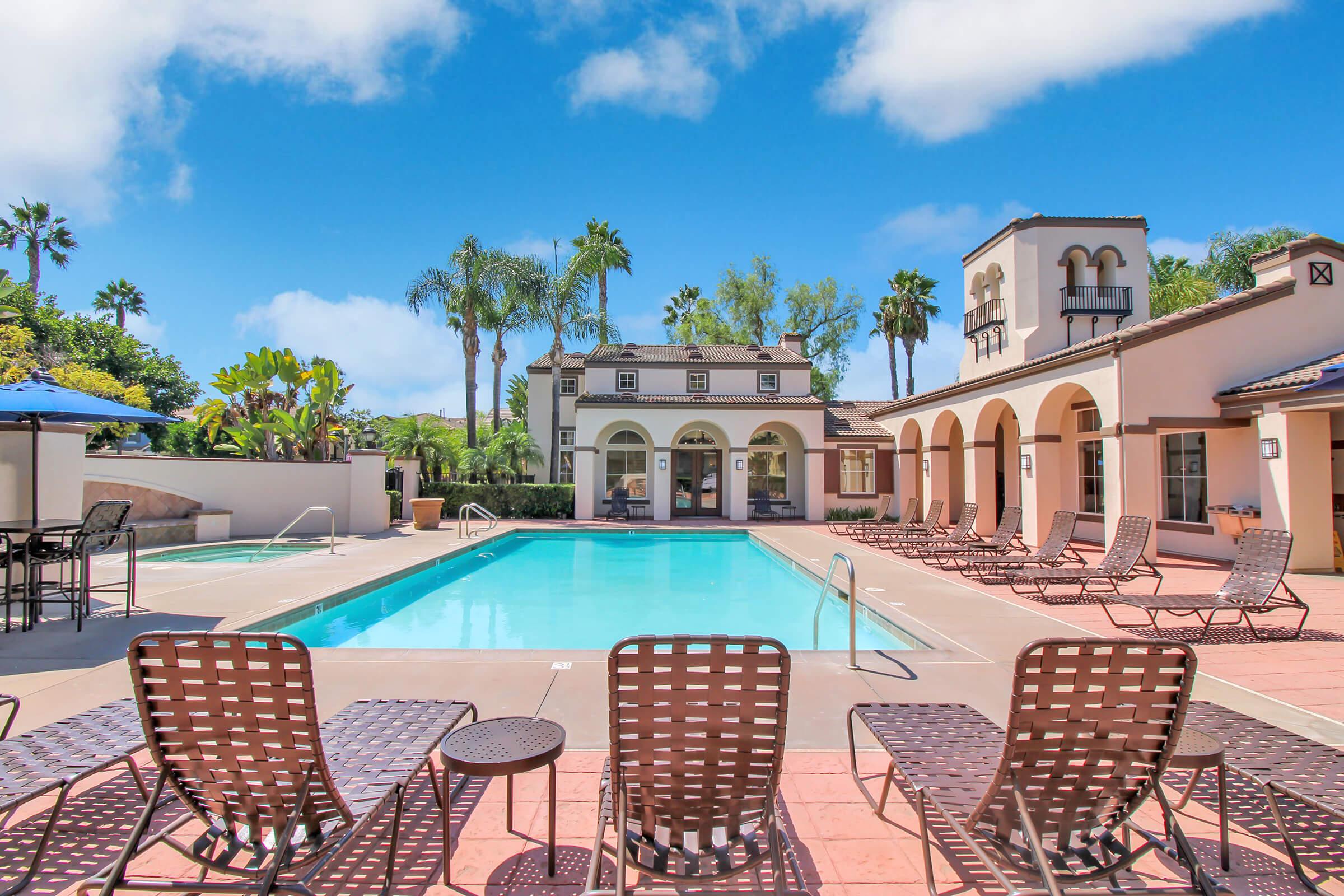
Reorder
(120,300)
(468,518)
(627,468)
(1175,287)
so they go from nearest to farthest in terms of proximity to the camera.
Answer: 1. (468,518)
2. (1175,287)
3. (627,468)
4. (120,300)

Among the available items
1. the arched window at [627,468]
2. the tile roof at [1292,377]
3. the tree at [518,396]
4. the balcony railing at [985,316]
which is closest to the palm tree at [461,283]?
the arched window at [627,468]

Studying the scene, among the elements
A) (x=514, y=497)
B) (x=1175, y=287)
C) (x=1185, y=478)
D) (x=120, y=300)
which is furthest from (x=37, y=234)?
(x=1175, y=287)

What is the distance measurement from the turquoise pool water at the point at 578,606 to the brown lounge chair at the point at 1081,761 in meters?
4.41

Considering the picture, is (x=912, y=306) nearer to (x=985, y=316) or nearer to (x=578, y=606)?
(x=985, y=316)

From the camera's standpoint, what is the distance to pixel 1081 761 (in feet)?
7.16

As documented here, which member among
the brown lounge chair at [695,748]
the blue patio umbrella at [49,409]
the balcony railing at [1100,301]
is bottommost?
the brown lounge chair at [695,748]

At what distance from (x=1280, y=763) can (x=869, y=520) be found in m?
19.4

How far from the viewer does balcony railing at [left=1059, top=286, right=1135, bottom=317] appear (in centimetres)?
1986

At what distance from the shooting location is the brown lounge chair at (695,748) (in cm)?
207

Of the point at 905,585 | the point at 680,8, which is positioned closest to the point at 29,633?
the point at 905,585

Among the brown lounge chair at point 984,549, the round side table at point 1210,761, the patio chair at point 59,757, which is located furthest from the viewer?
the brown lounge chair at point 984,549

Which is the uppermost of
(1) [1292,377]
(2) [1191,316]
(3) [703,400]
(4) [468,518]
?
(2) [1191,316]

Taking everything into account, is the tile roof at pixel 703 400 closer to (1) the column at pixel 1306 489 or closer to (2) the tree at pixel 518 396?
(1) the column at pixel 1306 489

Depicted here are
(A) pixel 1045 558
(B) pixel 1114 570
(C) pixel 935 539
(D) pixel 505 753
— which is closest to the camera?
(D) pixel 505 753
